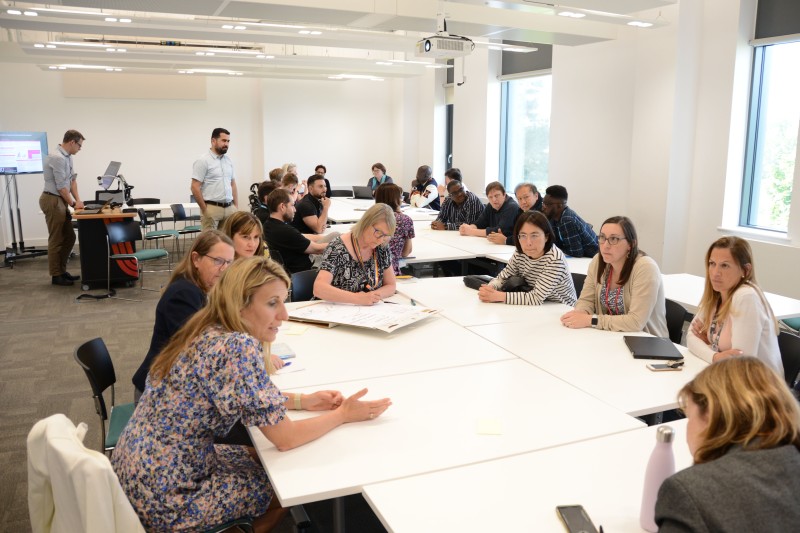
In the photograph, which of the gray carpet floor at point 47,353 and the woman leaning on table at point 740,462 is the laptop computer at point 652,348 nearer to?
the woman leaning on table at point 740,462

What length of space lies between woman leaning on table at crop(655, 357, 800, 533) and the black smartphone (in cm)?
27

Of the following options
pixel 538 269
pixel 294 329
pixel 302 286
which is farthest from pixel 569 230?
pixel 294 329

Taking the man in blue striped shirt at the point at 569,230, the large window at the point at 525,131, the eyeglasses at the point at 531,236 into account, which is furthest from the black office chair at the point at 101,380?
the large window at the point at 525,131

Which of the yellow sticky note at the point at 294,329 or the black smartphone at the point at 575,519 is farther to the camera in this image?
the yellow sticky note at the point at 294,329

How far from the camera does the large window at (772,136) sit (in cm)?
596

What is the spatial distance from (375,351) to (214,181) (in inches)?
210

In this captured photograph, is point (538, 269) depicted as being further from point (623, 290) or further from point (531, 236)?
point (623, 290)

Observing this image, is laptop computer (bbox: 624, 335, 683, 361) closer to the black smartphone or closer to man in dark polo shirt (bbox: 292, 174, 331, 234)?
the black smartphone

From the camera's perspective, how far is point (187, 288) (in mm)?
2539

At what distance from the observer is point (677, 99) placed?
6.43m

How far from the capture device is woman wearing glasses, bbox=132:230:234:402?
2.51 m

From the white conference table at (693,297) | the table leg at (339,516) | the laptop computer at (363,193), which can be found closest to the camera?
the table leg at (339,516)

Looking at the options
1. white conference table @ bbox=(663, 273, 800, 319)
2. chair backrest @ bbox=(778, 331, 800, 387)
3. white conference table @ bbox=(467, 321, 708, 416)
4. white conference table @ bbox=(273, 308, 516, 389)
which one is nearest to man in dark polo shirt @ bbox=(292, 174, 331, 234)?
white conference table @ bbox=(273, 308, 516, 389)

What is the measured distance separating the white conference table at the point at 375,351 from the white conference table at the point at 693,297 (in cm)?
162
